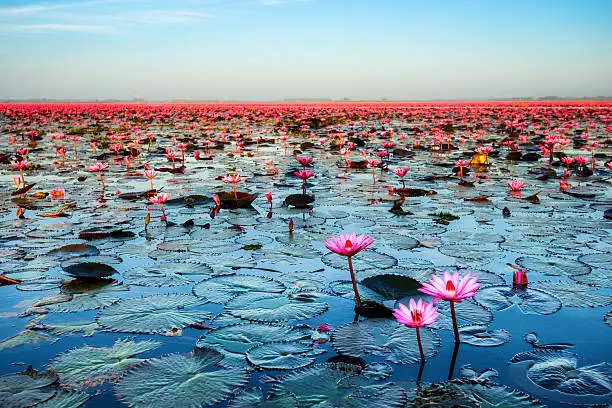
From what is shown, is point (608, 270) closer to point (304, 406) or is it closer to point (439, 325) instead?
point (439, 325)

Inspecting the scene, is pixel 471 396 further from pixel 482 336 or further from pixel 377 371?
pixel 482 336

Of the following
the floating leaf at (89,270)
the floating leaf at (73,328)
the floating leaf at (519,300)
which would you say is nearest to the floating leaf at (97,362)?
the floating leaf at (73,328)

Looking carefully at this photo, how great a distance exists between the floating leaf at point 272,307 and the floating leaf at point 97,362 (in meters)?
0.43

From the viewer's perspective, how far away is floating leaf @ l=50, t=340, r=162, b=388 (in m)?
1.65

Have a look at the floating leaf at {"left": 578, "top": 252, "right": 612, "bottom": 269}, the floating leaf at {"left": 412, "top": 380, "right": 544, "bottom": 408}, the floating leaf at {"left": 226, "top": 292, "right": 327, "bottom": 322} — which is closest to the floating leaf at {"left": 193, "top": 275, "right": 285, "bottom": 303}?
the floating leaf at {"left": 226, "top": 292, "right": 327, "bottom": 322}

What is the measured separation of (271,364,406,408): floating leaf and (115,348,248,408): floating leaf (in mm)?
182

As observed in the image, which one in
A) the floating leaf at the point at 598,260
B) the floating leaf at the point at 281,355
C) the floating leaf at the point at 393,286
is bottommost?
the floating leaf at the point at 281,355

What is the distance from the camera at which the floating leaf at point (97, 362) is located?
1646 millimetres

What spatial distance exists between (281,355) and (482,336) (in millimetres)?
838

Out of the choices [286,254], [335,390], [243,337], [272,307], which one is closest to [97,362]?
[243,337]

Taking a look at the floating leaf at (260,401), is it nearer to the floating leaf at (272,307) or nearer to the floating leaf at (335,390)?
the floating leaf at (335,390)

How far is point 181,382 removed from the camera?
1.61 metres

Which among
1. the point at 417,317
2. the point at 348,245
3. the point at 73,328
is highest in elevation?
the point at 348,245

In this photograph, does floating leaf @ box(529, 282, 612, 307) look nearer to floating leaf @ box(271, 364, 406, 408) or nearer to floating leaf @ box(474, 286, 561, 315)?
floating leaf @ box(474, 286, 561, 315)
